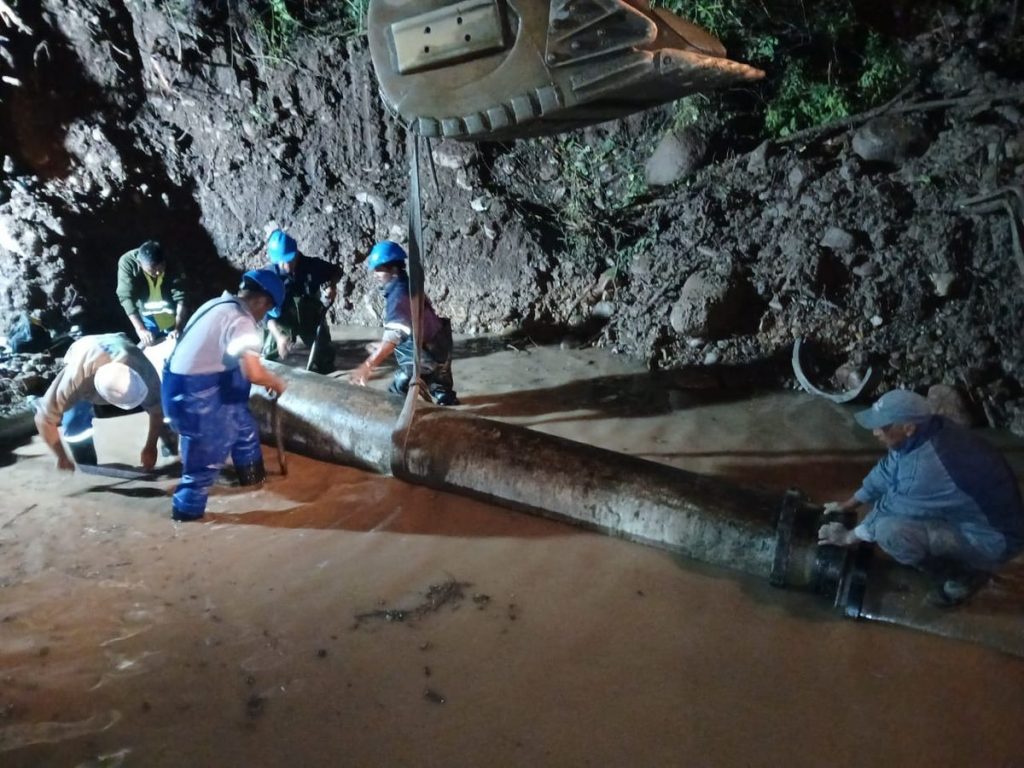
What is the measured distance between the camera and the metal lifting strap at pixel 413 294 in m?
2.71

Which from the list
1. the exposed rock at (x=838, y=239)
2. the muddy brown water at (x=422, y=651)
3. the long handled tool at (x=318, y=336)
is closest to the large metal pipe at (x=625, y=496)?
the muddy brown water at (x=422, y=651)

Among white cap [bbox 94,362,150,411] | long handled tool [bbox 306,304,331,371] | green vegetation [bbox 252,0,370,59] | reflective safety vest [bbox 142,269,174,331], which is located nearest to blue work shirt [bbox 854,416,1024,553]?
white cap [bbox 94,362,150,411]

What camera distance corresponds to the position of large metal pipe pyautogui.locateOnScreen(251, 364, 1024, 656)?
8.92 feet

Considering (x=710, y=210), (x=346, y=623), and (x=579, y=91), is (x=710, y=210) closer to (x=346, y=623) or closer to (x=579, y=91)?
(x=579, y=91)

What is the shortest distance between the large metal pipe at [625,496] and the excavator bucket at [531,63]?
1.68 meters

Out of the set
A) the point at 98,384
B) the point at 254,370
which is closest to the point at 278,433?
the point at 254,370

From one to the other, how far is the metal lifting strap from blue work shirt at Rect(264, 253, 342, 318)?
100 inches

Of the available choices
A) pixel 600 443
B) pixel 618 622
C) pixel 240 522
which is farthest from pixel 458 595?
pixel 600 443

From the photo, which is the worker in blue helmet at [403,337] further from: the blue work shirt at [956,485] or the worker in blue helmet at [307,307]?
the blue work shirt at [956,485]

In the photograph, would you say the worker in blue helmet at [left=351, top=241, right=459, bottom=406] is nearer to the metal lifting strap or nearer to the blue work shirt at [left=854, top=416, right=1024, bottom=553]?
the metal lifting strap

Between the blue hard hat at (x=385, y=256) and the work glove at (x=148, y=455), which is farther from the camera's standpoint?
the blue hard hat at (x=385, y=256)

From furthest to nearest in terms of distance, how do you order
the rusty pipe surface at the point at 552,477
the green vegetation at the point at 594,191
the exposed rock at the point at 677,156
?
the green vegetation at the point at 594,191 < the exposed rock at the point at 677,156 < the rusty pipe surface at the point at 552,477

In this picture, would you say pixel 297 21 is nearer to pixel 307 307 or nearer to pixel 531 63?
pixel 307 307

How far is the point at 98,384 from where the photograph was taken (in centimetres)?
376
